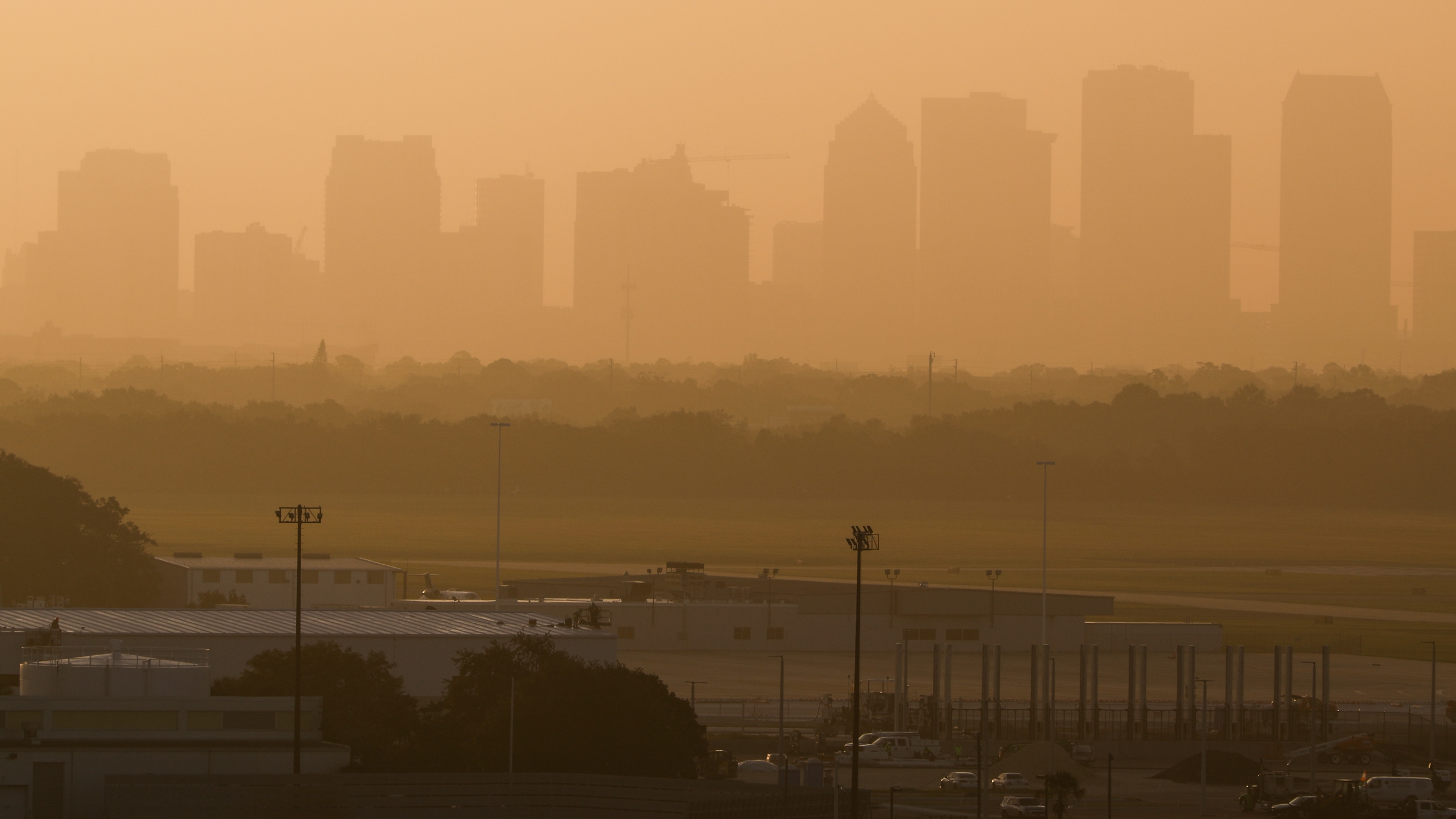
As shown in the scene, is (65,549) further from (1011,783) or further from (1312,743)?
(1312,743)

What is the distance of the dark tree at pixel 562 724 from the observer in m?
43.0

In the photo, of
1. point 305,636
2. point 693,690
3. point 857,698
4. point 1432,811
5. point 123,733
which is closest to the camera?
point 857,698

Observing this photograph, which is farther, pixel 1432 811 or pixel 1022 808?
pixel 1432 811

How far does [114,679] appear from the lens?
4147 centimetres

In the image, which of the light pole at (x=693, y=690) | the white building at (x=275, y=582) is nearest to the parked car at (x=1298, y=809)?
the light pole at (x=693, y=690)

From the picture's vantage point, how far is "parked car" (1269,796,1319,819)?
156ft

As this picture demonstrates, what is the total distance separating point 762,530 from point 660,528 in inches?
327

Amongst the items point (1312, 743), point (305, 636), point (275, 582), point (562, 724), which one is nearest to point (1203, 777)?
point (1312, 743)

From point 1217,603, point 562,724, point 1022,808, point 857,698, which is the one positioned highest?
point 857,698

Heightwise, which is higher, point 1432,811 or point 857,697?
point 857,697

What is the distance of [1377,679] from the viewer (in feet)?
261

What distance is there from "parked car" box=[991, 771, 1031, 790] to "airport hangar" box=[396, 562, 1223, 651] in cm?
3134

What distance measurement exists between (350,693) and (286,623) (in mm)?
12061

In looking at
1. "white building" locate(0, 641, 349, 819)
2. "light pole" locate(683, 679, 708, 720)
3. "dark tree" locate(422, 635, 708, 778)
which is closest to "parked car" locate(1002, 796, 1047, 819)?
"dark tree" locate(422, 635, 708, 778)
